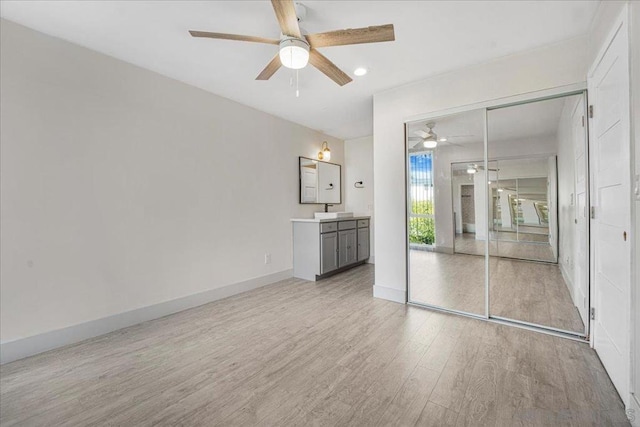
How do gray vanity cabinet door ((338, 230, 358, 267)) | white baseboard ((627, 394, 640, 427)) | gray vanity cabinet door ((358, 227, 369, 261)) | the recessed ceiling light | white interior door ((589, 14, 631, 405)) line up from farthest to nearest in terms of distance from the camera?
1. gray vanity cabinet door ((358, 227, 369, 261))
2. gray vanity cabinet door ((338, 230, 358, 267))
3. the recessed ceiling light
4. white interior door ((589, 14, 631, 405))
5. white baseboard ((627, 394, 640, 427))

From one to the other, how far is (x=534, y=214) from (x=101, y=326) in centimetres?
463

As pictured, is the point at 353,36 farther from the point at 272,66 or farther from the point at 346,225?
the point at 346,225

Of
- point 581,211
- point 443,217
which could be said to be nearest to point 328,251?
point 443,217

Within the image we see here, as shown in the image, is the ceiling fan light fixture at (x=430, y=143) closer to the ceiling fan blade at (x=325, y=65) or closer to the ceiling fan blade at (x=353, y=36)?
the ceiling fan blade at (x=325, y=65)

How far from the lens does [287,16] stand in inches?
67.8

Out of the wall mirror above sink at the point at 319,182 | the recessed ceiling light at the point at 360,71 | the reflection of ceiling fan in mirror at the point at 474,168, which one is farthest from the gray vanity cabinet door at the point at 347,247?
the recessed ceiling light at the point at 360,71

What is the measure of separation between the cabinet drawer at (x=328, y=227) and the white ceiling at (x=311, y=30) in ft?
6.89

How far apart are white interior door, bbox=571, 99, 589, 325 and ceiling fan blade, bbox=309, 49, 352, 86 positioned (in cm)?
213

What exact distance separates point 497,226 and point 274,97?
318cm

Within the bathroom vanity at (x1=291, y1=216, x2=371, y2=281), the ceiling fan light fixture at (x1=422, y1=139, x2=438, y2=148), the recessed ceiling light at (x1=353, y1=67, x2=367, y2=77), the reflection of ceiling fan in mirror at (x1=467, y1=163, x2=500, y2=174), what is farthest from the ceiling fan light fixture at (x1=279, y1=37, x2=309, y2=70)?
the bathroom vanity at (x1=291, y1=216, x2=371, y2=281)

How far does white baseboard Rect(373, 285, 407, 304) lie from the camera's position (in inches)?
130

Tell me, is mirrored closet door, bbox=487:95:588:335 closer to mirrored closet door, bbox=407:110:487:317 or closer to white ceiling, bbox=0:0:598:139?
mirrored closet door, bbox=407:110:487:317

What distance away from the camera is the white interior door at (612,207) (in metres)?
1.52

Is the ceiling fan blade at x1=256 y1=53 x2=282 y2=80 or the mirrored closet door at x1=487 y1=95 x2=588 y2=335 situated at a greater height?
the ceiling fan blade at x1=256 y1=53 x2=282 y2=80
